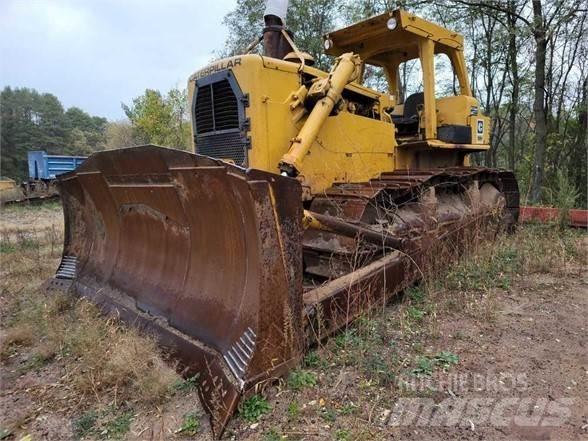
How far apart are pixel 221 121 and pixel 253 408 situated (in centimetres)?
265

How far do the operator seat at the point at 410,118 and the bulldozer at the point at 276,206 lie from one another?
0.02m

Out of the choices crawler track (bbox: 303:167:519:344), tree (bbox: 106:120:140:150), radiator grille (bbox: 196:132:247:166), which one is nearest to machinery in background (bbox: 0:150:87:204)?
tree (bbox: 106:120:140:150)

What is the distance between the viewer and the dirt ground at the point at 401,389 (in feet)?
6.73

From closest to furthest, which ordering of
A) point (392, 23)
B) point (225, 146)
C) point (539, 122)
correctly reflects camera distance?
point (225, 146), point (392, 23), point (539, 122)

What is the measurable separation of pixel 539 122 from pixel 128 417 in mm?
10784

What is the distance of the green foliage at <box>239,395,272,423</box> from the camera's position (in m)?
2.15

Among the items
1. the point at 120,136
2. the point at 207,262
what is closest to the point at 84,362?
the point at 207,262

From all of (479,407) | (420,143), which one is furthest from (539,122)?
(479,407)

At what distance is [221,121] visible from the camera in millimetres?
3936

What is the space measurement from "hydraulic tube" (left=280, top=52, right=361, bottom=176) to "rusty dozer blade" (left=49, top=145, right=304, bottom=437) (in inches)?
41.2

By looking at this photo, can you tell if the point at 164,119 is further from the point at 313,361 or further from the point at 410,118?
the point at 313,361

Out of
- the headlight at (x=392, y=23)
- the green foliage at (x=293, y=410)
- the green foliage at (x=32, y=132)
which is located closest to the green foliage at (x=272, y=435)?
the green foliage at (x=293, y=410)

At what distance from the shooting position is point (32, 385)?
8.66 ft

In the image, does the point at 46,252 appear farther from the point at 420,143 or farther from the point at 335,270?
the point at 420,143
